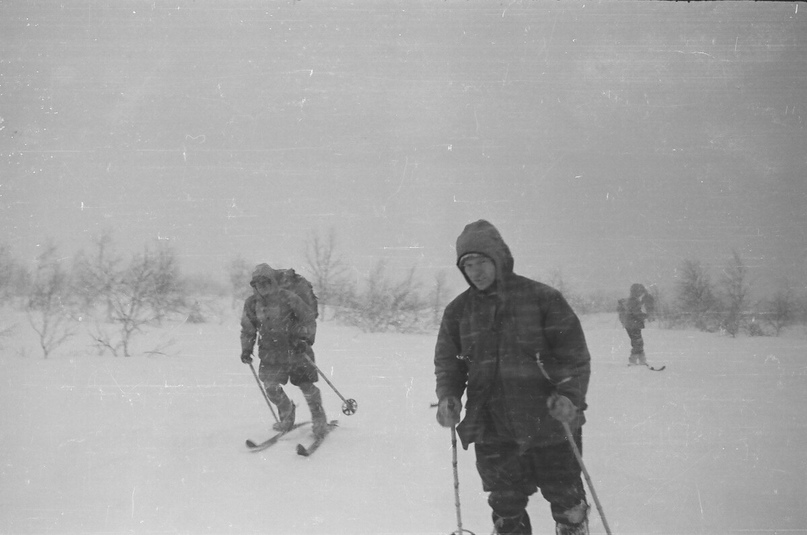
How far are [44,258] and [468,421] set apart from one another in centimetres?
462

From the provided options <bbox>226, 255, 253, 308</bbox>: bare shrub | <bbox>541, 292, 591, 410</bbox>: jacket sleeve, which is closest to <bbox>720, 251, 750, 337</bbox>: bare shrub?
<bbox>541, 292, 591, 410</bbox>: jacket sleeve

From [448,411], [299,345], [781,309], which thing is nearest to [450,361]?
[448,411]

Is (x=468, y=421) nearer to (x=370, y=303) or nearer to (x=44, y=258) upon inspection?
(x=44, y=258)

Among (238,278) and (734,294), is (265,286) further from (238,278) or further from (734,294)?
(734,294)

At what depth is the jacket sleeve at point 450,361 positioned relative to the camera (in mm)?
2064

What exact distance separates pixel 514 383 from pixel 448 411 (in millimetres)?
325

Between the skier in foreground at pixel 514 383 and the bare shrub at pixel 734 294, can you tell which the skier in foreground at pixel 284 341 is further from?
the bare shrub at pixel 734 294

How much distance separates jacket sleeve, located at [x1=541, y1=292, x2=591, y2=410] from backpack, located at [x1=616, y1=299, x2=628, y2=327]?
18.2 ft

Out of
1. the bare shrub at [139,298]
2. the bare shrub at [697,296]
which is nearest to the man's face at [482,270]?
the bare shrub at [697,296]

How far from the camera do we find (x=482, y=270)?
1967 mm

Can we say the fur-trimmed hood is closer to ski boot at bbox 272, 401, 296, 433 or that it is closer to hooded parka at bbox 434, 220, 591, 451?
hooded parka at bbox 434, 220, 591, 451

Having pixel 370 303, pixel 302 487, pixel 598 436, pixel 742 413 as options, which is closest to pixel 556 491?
pixel 302 487

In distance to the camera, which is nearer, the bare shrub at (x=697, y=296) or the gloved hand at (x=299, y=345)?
the gloved hand at (x=299, y=345)

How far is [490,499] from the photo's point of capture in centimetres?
203
